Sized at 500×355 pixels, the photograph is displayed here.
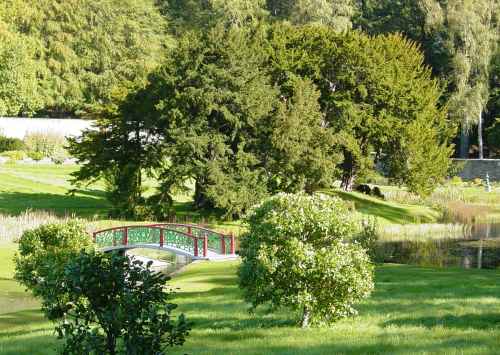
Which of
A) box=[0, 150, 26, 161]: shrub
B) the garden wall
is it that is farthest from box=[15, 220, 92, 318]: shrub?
the garden wall

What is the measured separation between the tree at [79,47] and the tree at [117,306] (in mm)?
68017

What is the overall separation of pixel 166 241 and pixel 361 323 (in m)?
16.1

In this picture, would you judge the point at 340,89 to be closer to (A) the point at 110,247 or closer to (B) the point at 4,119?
(A) the point at 110,247

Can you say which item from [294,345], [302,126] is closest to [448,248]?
[302,126]

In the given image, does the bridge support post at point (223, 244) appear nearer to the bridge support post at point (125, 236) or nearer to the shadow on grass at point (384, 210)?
the bridge support post at point (125, 236)

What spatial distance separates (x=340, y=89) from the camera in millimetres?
47312

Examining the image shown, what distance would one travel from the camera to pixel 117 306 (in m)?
8.26

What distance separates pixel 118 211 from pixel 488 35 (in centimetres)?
3851

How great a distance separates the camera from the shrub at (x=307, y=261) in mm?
13500

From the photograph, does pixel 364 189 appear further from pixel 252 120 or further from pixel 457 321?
pixel 457 321

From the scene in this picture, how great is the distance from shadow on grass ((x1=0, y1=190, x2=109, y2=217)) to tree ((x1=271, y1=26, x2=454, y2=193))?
44.1 ft

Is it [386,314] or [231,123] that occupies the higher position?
[231,123]

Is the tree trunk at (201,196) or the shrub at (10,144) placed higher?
the shrub at (10,144)

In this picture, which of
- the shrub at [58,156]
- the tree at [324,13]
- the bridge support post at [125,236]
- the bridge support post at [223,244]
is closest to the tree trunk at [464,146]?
the tree at [324,13]
